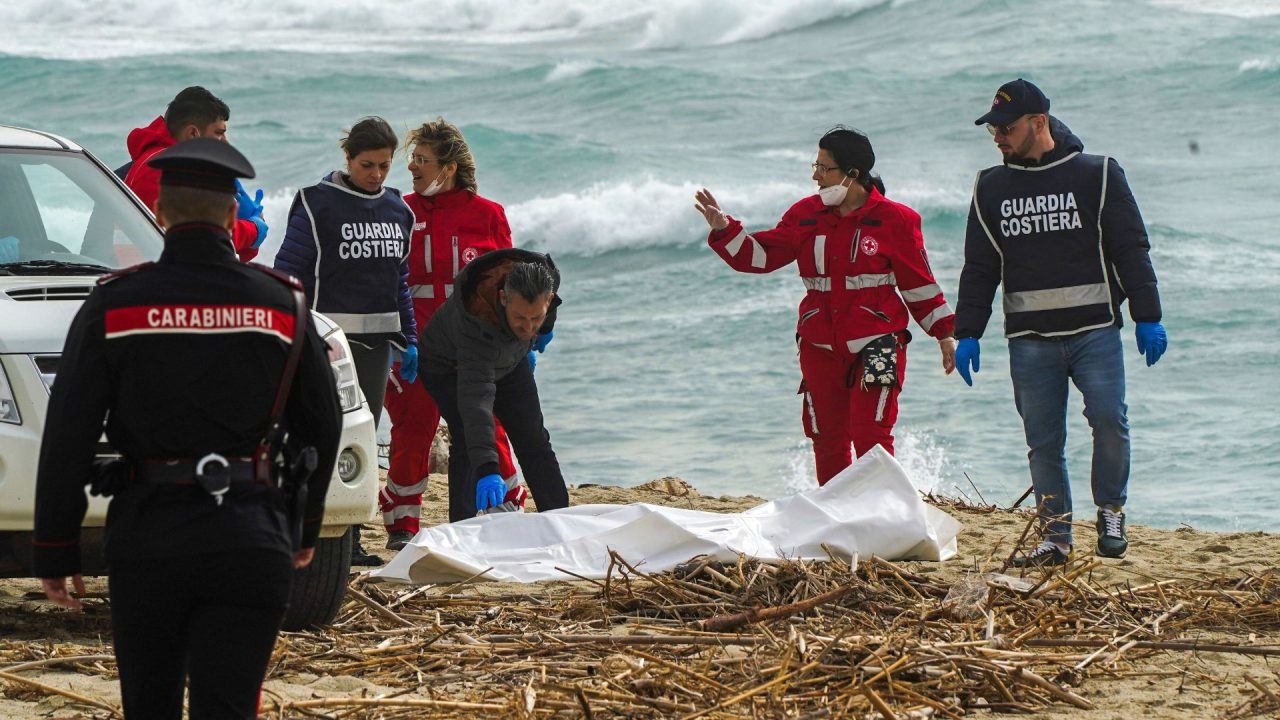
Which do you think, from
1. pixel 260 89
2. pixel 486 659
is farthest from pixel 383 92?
pixel 486 659

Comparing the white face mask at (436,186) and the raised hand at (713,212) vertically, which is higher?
the white face mask at (436,186)

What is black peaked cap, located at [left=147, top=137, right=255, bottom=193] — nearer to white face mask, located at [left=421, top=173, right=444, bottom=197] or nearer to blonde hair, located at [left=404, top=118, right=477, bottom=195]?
blonde hair, located at [left=404, top=118, right=477, bottom=195]

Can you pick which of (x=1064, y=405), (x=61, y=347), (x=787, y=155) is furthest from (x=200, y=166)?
(x=787, y=155)

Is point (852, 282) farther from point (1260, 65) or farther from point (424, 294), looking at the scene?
point (1260, 65)

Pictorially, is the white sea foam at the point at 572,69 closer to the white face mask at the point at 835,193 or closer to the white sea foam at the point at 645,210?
the white sea foam at the point at 645,210

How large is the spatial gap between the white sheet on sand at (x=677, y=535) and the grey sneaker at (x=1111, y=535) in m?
0.78

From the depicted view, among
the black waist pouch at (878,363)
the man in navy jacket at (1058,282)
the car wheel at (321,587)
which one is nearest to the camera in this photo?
the car wheel at (321,587)

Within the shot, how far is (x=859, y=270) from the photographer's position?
23.9 feet

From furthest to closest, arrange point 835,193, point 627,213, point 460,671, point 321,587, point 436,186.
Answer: point 627,213 < point 436,186 < point 835,193 < point 321,587 < point 460,671

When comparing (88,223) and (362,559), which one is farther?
(362,559)

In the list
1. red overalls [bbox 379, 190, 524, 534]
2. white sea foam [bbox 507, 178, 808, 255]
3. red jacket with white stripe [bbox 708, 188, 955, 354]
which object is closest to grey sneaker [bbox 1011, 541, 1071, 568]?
red jacket with white stripe [bbox 708, 188, 955, 354]

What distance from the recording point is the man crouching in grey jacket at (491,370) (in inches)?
254

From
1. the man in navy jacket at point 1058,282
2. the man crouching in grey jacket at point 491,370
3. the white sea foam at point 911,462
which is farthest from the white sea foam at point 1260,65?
the man crouching in grey jacket at point 491,370

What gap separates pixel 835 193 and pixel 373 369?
221cm
